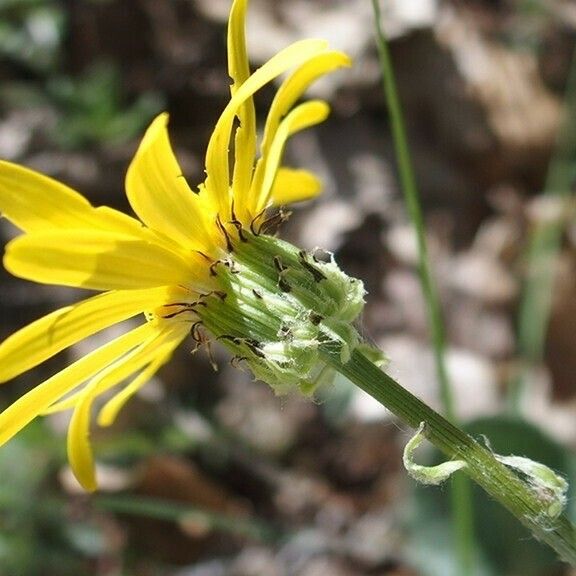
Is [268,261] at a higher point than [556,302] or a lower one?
higher

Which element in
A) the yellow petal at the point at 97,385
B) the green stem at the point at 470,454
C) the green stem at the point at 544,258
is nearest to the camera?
the green stem at the point at 470,454

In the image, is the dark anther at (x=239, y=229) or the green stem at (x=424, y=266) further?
the green stem at (x=424, y=266)

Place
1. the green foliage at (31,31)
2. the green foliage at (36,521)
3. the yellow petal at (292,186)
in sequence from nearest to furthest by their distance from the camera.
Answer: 1. the yellow petal at (292,186)
2. the green foliage at (36,521)
3. the green foliage at (31,31)

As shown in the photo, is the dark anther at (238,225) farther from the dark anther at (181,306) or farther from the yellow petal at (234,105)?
the dark anther at (181,306)

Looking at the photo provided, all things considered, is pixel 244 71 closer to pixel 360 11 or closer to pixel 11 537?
pixel 11 537

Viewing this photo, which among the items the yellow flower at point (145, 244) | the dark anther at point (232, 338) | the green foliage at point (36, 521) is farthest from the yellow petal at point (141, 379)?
the green foliage at point (36, 521)

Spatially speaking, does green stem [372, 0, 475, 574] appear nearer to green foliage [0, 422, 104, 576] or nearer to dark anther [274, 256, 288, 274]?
dark anther [274, 256, 288, 274]

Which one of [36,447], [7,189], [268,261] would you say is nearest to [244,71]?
[268,261]
